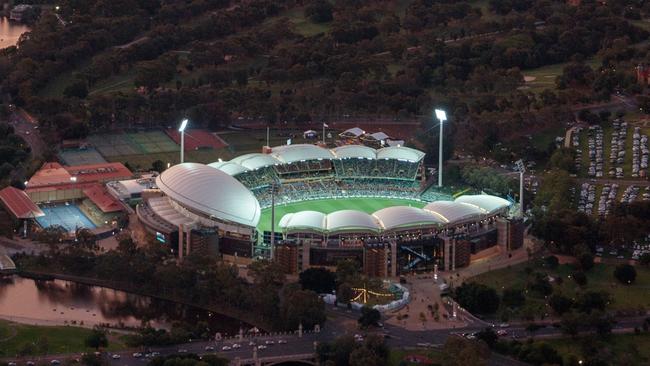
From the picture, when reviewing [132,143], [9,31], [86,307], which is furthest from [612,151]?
[9,31]

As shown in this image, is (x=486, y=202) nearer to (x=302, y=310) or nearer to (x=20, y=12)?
(x=302, y=310)

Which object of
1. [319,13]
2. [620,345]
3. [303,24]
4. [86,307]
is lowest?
[620,345]

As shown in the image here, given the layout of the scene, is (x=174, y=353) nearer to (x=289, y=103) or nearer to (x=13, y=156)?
(x=13, y=156)

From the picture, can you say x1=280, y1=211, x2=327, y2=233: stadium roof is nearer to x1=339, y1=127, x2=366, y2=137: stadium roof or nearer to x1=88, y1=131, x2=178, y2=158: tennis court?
x1=339, y1=127, x2=366, y2=137: stadium roof

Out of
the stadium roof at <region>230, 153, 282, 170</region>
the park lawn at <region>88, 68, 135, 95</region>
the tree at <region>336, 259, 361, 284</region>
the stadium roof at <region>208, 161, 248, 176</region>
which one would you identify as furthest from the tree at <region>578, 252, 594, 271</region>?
the park lawn at <region>88, 68, 135, 95</region>

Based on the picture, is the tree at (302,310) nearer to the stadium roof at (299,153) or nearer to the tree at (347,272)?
the tree at (347,272)

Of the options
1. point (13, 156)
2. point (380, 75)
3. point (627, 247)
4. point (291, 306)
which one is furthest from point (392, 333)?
point (380, 75)

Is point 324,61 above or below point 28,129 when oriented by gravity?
above
